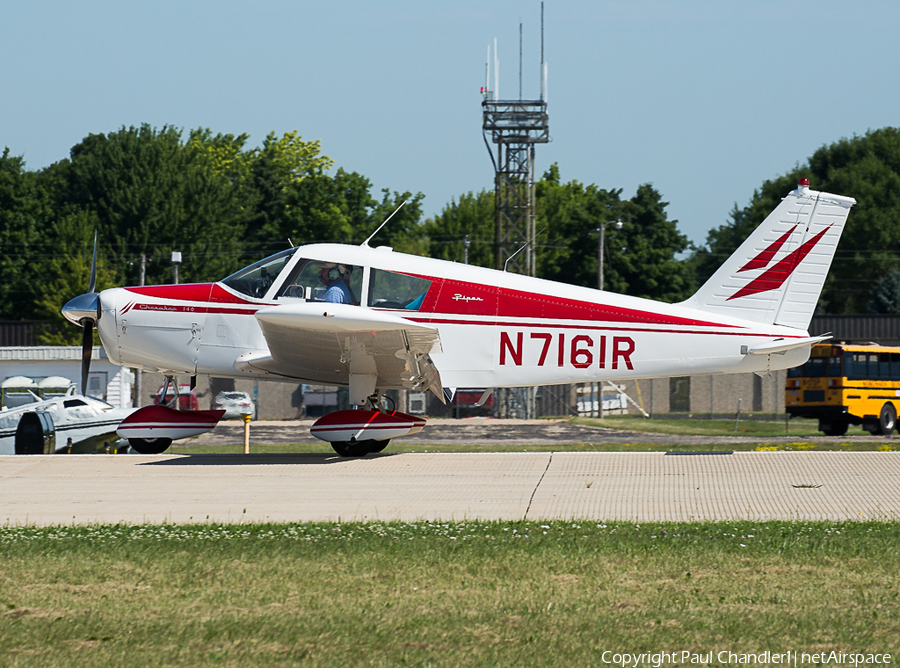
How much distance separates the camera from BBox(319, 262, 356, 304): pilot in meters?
11.6

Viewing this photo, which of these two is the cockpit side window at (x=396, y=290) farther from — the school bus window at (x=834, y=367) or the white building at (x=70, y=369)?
the white building at (x=70, y=369)

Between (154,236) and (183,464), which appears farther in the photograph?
(154,236)

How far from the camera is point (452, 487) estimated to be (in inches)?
379

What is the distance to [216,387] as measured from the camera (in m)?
38.2

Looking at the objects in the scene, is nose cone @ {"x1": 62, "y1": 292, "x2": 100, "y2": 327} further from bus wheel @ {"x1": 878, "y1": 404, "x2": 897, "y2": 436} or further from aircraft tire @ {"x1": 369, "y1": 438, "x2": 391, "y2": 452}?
bus wheel @ {"x1": 878, "y1": 404, "x2": 897, "y2": 436}

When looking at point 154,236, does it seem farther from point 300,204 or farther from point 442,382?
point 442,382

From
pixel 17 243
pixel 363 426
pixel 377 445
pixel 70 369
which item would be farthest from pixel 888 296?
pixel 363 426

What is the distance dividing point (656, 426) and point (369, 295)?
17.7 m

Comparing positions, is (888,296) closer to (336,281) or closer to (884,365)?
(884,365)

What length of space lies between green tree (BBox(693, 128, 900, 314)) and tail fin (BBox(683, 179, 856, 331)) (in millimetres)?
60594

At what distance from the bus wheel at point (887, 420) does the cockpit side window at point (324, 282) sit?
17425 millimetres

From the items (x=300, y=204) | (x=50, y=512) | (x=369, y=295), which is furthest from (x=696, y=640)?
(x=300, y=204)

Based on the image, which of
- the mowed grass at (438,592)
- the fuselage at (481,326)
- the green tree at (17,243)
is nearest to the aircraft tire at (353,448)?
the fuselage at (481,326)

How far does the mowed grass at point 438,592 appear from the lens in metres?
4.73
